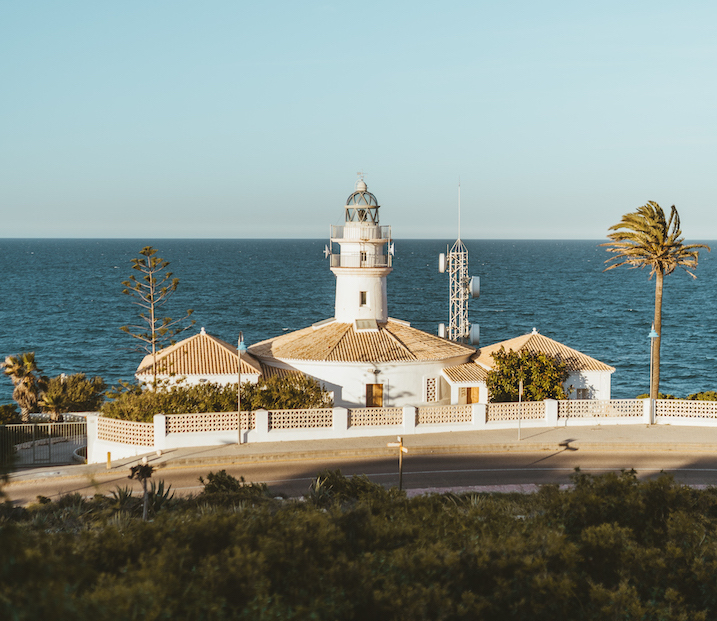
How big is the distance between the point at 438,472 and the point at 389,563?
39.0ft

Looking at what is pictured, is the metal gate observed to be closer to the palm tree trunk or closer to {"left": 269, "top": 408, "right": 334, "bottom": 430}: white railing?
{"left": 269, "top": 408, "right": 334, "bottom": 430}: white railing

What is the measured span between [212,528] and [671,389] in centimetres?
5142

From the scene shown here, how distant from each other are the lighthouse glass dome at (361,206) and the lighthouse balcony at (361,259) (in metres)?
1.67

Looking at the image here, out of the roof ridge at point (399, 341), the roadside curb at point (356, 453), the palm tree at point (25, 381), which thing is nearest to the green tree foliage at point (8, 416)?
the palm tree at point (25, 381)

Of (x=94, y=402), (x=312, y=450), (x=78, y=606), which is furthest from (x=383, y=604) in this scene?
(x=94, y=402)

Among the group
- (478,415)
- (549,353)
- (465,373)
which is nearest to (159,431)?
(478,415)

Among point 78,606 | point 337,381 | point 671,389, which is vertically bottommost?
point 671,389

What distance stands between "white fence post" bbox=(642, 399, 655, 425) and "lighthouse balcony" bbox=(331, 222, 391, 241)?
14001mm

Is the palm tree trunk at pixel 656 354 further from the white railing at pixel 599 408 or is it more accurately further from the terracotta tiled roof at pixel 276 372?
the terracotta tiled roof at pixel 276 372

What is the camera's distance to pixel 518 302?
11212cm

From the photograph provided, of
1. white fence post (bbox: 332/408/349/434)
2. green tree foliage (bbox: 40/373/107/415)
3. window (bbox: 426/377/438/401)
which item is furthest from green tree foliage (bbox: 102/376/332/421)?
green tree foliage (bbox: 40/373/107/415)

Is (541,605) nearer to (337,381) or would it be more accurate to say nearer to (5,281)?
(337,381)

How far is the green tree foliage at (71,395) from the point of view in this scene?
34781mm

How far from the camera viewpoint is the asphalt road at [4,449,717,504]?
21594 mm
